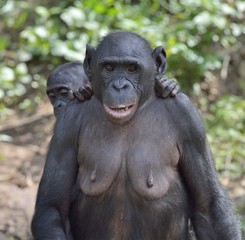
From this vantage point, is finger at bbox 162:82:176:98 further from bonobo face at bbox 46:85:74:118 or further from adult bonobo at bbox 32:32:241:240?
bonobo face at bbox 46:85:74:118

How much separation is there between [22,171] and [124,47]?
3.88m

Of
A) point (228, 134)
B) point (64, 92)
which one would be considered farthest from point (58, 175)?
point (228, 134)

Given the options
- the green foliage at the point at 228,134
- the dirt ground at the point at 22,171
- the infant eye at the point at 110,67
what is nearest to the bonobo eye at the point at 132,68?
the infant eye at the point at 110,67

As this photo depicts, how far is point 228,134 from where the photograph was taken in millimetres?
9477

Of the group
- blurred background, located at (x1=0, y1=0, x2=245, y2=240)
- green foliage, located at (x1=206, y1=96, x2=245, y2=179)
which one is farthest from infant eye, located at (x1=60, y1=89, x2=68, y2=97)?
green foliage, located at (x1=206, y1=96, x2=245, y2=179)

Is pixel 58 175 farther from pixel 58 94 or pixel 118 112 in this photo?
pixel 58 94

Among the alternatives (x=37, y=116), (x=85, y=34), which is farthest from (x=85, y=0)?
(x=37, y=116)

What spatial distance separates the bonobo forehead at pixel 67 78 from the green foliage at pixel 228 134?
Result: 2.23 m

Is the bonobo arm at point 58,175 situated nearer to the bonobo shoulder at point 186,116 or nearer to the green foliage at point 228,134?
the bonobo shoulder at point 186,116

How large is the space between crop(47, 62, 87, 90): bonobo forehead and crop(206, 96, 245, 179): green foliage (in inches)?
87.6

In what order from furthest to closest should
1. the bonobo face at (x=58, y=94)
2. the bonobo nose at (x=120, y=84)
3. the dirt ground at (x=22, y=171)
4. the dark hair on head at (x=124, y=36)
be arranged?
1. the dirt ground at (x=22, y=171)
2. the bonobo face at (x=58, y=94)
3. the dark hair on head at (x=124, y=36)
4. the bonobo nose at (x=120, y=84)

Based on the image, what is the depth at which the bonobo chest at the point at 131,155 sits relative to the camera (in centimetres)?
562

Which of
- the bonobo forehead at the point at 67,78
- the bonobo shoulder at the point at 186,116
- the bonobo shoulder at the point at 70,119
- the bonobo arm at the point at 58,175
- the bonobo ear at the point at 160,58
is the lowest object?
the bonobo forehead at the point at 67,78

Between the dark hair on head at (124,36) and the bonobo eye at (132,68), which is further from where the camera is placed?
the dark hair on head at (124,36)
